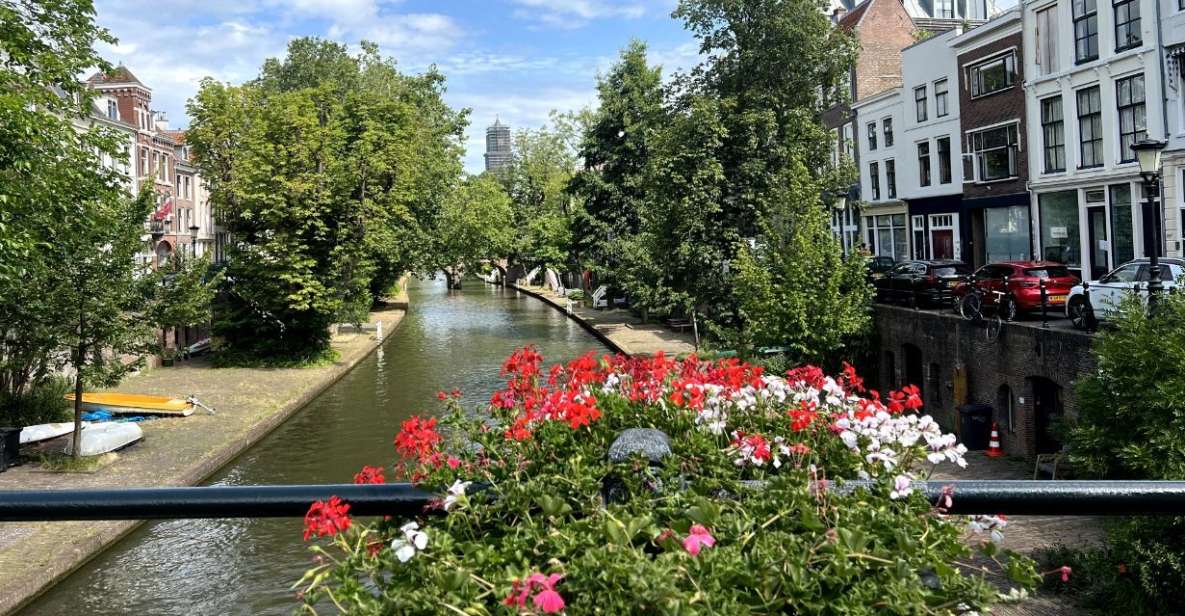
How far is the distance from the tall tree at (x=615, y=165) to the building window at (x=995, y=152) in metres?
16.3

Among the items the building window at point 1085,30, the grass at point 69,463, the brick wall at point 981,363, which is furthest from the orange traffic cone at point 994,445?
the grass at point 69,463

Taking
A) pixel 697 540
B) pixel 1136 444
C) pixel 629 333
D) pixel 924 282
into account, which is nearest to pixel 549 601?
pixel 697 540

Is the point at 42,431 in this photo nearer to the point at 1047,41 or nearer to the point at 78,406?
the point at 78,406

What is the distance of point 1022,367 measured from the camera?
20.5 meters

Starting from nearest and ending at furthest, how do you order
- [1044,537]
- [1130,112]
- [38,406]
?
1. [1044,537]
2. [38,406]
3. [1130,112]

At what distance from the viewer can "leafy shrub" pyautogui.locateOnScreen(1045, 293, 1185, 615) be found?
11352 millimetres

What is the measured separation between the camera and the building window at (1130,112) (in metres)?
28.7

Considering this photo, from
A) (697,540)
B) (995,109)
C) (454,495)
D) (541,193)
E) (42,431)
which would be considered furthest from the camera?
(541,193)

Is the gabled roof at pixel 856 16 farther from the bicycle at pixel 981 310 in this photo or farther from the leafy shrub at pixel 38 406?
the leafy shrub at pixel 38 406

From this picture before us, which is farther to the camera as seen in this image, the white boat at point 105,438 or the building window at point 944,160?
the building window at point 944,160

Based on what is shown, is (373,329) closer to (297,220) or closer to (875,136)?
(297,220)

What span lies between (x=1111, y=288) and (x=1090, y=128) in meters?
14.7

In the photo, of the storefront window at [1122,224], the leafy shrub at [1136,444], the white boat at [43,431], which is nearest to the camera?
the leafy shrub at [1136,444]

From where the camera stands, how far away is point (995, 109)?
1454 inches
